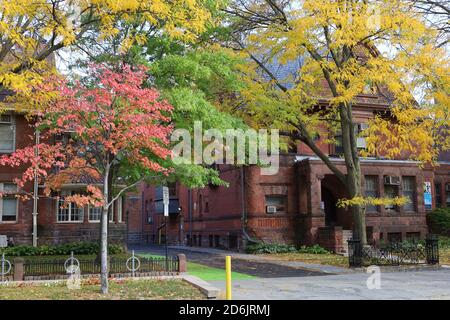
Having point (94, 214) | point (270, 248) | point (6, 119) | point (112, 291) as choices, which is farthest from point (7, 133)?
point (112, 291)

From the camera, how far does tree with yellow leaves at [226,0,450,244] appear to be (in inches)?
699

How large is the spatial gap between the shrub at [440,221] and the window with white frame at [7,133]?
86.5 feet

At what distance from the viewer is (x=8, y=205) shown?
89.5ft

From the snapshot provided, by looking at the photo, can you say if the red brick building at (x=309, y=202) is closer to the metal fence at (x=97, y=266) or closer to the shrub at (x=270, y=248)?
the shrub at (x=270, y=248)

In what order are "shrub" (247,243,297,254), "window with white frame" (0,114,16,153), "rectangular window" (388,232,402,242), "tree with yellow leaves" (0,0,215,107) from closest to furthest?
"tree with yellow leaves" (0,0,215,107) → "window with white frame" (0,114,16,153) → "shrub" (247,243,297,254) → "rectangular window" (388,232,402,242)

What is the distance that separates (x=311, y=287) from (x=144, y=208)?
43554 millimetres

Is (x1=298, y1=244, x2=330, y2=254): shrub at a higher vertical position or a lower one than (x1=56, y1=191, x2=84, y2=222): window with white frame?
lower

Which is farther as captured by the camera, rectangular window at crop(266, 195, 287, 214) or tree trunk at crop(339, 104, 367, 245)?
rectangular window at crop(266, 195, 287, 214)

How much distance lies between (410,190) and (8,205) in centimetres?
2371

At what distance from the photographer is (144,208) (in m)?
55.6

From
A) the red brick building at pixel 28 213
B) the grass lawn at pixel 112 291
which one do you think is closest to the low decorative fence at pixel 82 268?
the grass lawn at pixel 112 291

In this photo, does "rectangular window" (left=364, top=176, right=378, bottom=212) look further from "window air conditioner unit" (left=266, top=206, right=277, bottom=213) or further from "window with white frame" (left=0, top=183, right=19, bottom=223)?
"window with white frame" (left=0, top=183, right=19, bottom=223)

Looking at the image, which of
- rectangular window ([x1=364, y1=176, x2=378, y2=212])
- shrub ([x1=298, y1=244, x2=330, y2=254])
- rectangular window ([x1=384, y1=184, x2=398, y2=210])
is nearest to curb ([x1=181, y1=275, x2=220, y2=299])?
shrub ([x1=298, y1=244, x2=330, y2=254])

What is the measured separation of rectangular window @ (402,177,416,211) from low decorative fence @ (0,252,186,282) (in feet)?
64.9
